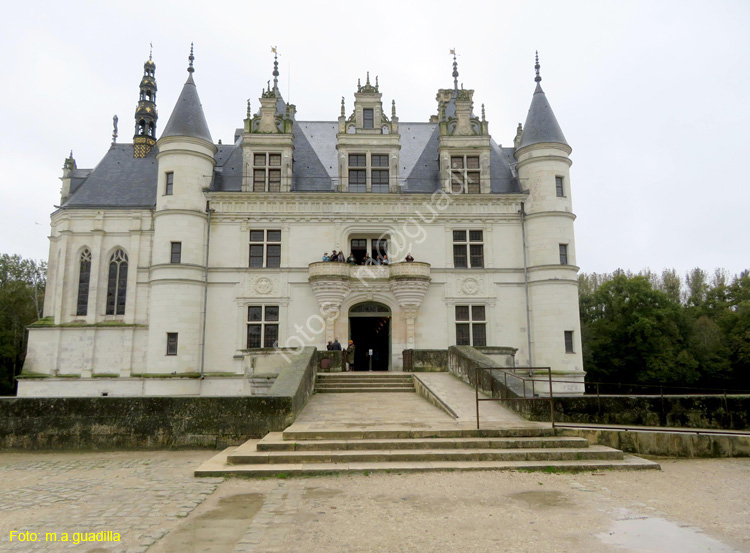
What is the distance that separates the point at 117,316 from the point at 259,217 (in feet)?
30.7

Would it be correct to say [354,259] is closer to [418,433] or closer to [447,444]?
[418,433]

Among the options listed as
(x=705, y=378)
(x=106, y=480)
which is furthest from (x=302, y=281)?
(x=705, y=378)

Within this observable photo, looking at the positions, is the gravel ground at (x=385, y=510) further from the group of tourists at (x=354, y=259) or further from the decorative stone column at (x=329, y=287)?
the group of tourists at (x=354, y=259)

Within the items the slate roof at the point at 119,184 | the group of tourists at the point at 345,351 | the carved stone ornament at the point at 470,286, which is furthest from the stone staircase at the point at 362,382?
the slate roof at the point at 119,184

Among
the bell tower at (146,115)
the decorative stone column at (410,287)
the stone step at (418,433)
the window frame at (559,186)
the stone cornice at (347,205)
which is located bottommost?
the stone step at (418,433)

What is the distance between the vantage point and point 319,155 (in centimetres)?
2945

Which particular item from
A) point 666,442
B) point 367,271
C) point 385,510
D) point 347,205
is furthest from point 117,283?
point 666,442

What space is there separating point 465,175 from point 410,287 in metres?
7.18

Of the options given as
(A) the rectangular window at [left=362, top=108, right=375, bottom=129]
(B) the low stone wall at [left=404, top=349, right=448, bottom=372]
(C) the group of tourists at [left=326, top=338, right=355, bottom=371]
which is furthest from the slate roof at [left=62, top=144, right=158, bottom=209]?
(B) the low stone wall at [left=404, top=349, right=448, bottom=372]

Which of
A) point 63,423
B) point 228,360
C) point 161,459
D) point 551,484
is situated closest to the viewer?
point 551,484

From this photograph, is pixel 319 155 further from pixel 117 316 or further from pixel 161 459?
pixel 161 459

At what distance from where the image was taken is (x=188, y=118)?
27.2 metres

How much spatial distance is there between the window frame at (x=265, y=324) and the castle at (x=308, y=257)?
7 centimetres

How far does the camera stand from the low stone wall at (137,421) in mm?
11562
